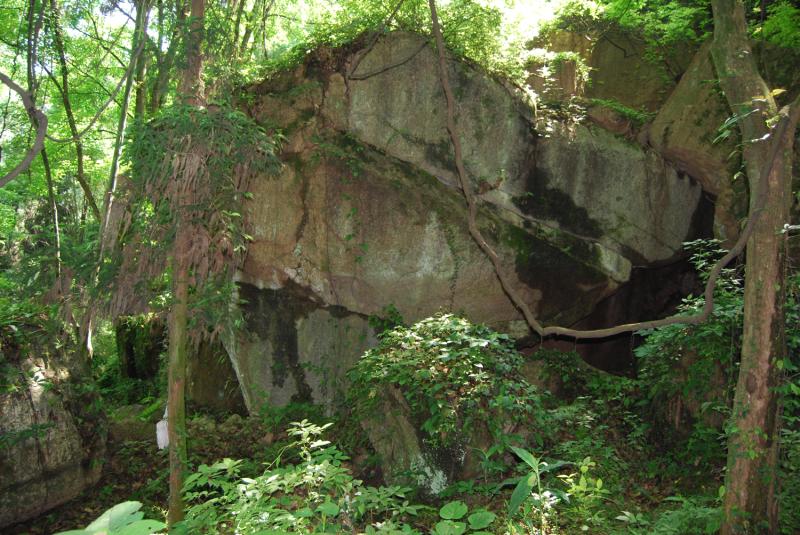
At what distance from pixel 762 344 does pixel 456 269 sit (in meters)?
5.06

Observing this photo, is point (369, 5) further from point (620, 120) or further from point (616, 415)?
point (616, 415)

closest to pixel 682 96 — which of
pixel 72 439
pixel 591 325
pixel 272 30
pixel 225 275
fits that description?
pixel 591 325

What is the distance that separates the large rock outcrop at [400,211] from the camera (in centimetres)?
921

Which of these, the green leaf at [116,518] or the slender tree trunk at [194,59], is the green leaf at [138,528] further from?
the slender tree trunk at [194,59]

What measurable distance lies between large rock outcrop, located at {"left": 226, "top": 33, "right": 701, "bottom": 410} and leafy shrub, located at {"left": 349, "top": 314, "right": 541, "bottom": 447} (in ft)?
7.38

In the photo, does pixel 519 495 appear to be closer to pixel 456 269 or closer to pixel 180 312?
pixel 180 312

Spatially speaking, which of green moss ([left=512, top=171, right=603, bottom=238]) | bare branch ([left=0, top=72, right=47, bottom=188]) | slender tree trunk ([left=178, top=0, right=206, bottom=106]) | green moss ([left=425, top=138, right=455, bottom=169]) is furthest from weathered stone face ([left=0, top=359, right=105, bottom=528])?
green moss ([left=512, top=171, right=603, bottom=238])

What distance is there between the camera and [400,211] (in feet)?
30.2

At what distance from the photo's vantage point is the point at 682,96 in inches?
370

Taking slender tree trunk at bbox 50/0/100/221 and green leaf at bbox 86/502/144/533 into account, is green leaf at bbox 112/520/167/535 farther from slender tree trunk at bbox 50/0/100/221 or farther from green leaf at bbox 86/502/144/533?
slender tree trunk at bbox 50/0/100/221

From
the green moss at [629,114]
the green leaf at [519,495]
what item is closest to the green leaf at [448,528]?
the green leaf at [519,495]

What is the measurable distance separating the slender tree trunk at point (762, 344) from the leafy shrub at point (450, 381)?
76.5 inches

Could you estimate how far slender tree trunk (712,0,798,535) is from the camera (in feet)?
15.0

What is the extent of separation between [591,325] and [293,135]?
665cm
